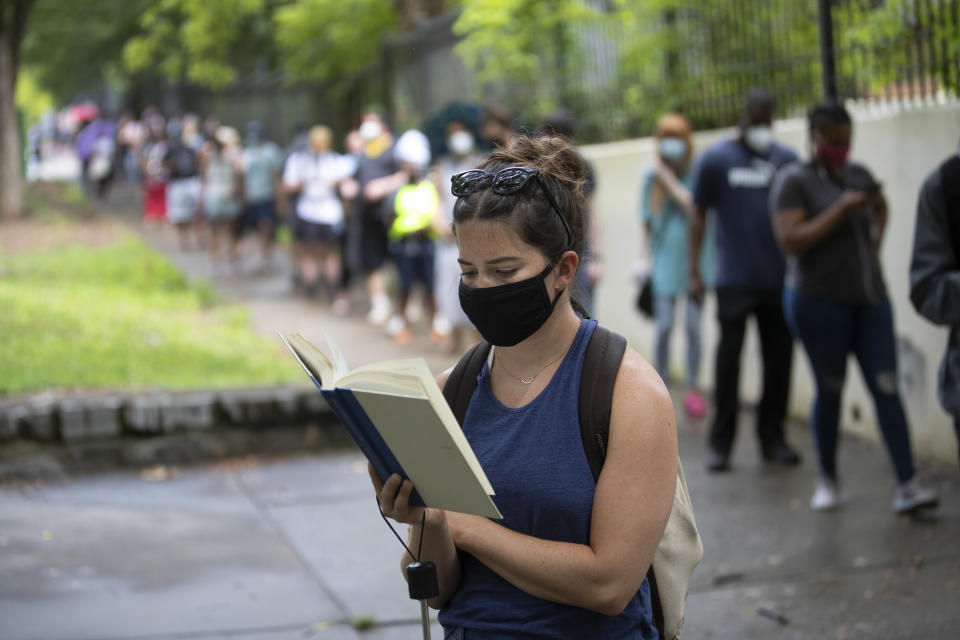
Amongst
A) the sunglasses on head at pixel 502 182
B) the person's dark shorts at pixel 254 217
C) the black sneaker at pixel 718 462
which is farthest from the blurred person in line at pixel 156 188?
the sunglasses on head at pixel 502 182

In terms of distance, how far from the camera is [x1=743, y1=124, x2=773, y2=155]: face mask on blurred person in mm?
7203

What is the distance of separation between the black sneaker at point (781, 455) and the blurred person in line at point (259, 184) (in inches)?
417

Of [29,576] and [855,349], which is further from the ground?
[855,349]

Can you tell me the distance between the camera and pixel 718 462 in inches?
287

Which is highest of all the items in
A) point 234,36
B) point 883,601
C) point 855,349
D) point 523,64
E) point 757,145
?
point 234,36

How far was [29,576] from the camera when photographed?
575 centimetres

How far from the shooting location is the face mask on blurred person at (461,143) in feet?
33.9

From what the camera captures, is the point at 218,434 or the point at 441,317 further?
the point at 441,317

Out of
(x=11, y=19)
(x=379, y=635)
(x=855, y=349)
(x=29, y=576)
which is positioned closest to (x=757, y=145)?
(x=855, y=349)

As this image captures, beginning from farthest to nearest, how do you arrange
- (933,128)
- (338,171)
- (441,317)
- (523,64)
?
(338,171), (523,64), (441,317), (933,128)

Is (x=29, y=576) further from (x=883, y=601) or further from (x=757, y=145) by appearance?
(x=757, y=145)

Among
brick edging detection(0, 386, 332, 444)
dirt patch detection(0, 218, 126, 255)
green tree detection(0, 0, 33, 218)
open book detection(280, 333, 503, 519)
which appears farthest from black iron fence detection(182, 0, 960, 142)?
green tree detection(0, 0, 33, 218)

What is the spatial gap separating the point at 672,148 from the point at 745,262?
1.36 metres

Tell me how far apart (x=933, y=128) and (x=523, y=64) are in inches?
243
